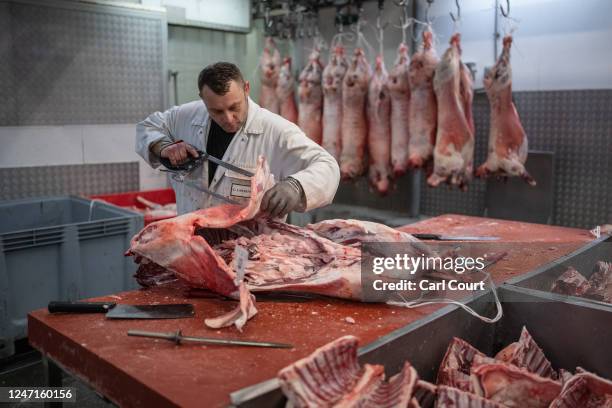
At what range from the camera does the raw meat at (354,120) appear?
4723 millimetres

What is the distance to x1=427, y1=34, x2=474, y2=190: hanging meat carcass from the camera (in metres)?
4.18

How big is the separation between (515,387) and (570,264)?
1.17 metres

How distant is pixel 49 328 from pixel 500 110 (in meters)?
3.42

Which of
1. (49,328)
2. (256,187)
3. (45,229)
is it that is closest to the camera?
(49,328)

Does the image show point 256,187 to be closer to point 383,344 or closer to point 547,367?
point 383,344

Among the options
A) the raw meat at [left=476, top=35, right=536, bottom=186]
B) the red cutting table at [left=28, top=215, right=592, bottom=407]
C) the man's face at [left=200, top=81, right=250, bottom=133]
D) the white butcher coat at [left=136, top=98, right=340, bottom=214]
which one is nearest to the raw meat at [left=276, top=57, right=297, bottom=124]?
the raw meat at [left=476, top=35, right=536, bottom=186]

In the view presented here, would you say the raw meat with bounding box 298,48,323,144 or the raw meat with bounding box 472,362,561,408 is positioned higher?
the raw meat with bounding box 298,48,323,144

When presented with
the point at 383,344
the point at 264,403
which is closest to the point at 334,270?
the point at 383,344

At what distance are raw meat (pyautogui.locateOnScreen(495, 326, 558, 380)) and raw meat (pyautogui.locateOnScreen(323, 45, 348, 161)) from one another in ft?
10.9

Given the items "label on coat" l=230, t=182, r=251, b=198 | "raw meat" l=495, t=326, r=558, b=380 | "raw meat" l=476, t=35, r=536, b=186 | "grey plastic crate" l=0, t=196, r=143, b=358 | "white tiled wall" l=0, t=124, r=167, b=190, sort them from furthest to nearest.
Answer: "white tiled wall" l=0, t=124, r=167, b=190 → "raw meat" l=476, t=35, r=536, b=186 → "grey plastic crate" l=0, t=196, r=143, b=358 → "label on coat" l=230, t=182, r=251, b=198 → "raw meat" l=495, t=326, r=558, b=380

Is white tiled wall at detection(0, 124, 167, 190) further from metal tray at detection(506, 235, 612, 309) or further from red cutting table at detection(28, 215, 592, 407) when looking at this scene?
metal tray at detection(506, 235, 612, 309)

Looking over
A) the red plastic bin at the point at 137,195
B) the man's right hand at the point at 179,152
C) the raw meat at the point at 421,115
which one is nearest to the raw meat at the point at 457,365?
the man's right hand at the point at 179,152

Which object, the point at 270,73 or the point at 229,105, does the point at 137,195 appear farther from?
the point at 229,105

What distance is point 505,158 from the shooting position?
4.06m
